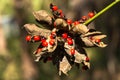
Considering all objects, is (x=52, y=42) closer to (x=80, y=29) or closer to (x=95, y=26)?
(x=80, y=29)

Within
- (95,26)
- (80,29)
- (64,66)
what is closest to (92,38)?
(80,29)

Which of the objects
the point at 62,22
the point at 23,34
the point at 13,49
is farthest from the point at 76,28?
the point at 13,49

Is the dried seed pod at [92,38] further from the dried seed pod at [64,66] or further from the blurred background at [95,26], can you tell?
the blurred background at [95,26]

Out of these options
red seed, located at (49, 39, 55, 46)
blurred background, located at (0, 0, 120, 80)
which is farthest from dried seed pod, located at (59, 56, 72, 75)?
blurred background, located at (0, 0, 120, 80)

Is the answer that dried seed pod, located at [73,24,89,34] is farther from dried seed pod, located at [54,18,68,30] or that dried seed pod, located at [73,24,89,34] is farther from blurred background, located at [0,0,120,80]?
blurred background, located at [0,0,120,80]

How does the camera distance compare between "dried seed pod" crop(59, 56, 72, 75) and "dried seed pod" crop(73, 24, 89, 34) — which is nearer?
"dried seed pod" crop(73, 24, 89, 34)

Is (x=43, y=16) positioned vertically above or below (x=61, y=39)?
above

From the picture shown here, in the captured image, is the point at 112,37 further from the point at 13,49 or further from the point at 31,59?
the point at 13,49

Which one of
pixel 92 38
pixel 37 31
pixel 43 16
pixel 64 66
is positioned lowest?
pixel 64 66
